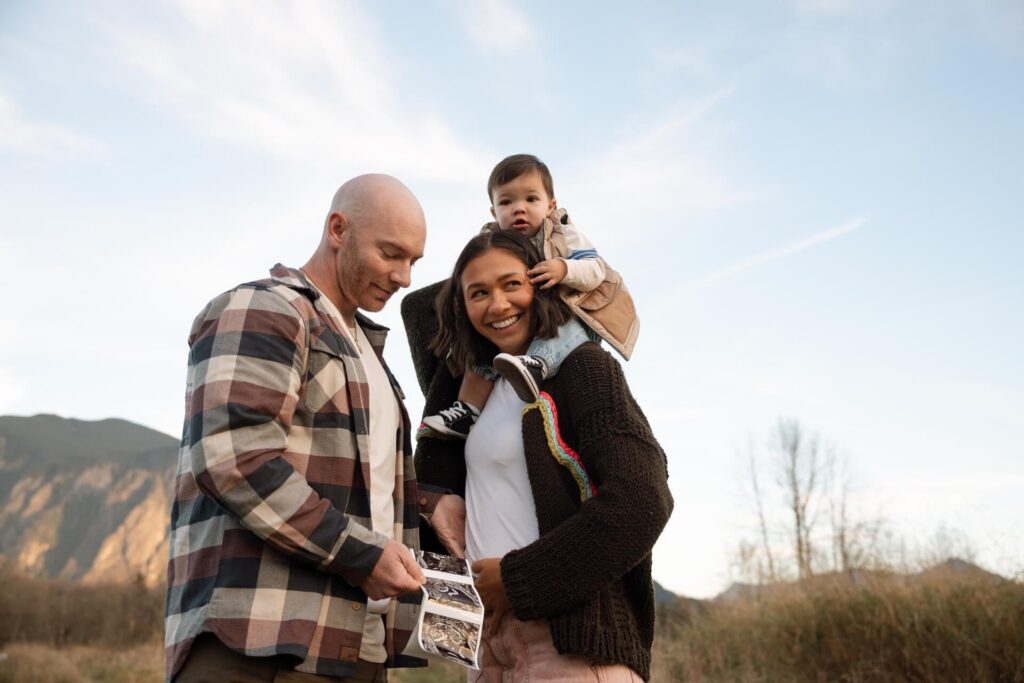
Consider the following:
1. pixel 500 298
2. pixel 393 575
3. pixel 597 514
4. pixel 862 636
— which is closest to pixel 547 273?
pixel 500 298

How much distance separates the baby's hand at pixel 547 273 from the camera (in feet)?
10.2

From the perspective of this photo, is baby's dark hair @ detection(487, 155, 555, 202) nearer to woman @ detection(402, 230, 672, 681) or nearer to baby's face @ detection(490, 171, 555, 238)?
baby's face @ detection(490, 171, 555, 238)

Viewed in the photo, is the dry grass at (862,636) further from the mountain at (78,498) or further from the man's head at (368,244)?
the mountain at (78,498)

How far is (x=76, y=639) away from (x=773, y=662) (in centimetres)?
2391

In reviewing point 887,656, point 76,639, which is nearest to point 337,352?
point 887,656

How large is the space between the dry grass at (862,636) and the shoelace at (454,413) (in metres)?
7.38

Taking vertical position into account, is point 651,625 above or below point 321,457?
below

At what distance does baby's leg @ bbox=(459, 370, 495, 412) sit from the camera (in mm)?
3148

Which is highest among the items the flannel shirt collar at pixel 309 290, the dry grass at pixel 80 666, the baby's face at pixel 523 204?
the baby's face at pixel 523 204

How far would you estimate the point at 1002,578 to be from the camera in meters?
9.06

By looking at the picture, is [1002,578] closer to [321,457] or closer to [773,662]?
[773,662]

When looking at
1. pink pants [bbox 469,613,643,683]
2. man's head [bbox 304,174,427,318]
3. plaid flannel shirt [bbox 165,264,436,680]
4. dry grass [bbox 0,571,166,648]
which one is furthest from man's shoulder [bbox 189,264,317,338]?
dry grass [bbox 0,571,166,648]

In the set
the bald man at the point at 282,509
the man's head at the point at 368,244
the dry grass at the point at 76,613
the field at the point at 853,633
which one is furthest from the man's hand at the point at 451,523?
the dry grass at the point at 76,613

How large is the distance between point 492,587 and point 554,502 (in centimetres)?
32
